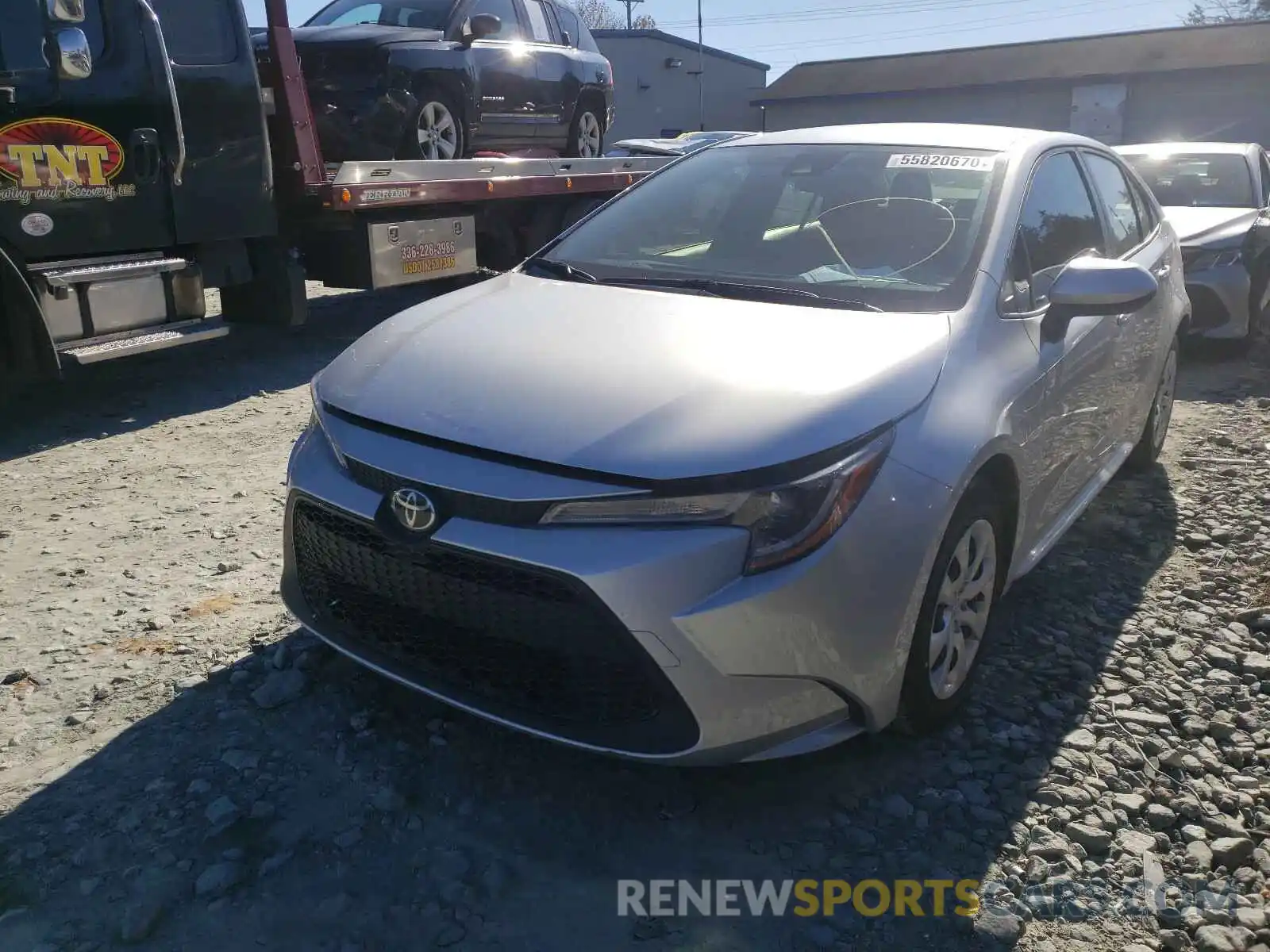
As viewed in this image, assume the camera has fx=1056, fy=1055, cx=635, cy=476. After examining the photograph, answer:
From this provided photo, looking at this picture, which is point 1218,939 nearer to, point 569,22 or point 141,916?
point 141,916

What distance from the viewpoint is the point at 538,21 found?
994cm

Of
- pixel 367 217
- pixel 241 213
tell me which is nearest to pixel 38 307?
pixel 241 213

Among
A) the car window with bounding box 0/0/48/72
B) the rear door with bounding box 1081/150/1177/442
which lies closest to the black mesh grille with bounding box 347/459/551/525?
the rear door with bounding box 1081/150/1177/442

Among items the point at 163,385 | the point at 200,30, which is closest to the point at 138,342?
the point at 163,385

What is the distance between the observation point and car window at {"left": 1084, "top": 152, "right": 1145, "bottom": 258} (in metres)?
4.14

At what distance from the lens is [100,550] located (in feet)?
13.7

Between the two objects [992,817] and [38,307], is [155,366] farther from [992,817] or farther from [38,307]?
[992,817]

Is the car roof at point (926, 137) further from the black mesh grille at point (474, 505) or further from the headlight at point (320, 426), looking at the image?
the black mesh grille at point (474, 505)

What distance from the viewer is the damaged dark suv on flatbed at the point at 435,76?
788cm

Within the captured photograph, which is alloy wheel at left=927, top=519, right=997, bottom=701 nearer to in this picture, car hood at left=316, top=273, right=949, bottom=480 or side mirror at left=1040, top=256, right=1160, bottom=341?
car hood at left=316, top=273, right=949, bottom=480

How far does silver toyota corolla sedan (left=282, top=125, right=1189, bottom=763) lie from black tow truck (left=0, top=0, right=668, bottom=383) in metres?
3.43

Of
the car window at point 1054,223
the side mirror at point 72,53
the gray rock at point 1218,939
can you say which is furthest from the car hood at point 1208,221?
the side mirror at point 72,53

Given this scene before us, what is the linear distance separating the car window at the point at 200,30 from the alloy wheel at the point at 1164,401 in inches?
217

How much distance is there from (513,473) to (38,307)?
4.35m
